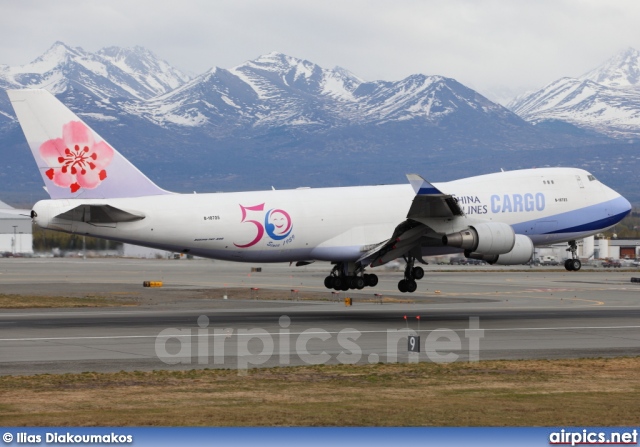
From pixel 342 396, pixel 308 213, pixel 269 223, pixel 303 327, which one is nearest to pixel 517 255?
pixel 308 213

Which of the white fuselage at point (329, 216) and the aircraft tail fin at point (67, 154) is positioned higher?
the aircraft tail fin at point (67, 154)

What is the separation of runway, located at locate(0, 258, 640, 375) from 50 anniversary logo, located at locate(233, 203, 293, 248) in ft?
12.9

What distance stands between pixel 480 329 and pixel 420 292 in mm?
32007

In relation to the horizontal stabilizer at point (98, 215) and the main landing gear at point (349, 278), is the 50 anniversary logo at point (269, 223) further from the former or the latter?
the horizontal stabilizer at point (98, 215)

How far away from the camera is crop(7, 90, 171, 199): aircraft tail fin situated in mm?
46812

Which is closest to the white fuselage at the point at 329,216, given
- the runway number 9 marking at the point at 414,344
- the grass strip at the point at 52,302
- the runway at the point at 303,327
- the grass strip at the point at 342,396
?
the runway at the point at 303,327

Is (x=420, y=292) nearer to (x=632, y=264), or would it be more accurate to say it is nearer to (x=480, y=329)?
(x=480, y=329)

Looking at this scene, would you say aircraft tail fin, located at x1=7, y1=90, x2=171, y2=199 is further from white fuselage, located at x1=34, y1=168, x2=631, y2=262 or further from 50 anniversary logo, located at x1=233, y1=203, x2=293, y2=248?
50 anniversary logo, located at x1=233, y1=203, x2=293, y2=248

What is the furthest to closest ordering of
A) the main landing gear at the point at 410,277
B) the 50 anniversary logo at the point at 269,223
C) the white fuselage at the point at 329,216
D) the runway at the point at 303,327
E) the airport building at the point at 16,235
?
the airport building at the point at 16,235 < the main landing gear at the point at 410,277 < the 50 anniversary logo at the point at 269,223 < the white fuselage at the point at 329,216 < the runway at the point at 303,327

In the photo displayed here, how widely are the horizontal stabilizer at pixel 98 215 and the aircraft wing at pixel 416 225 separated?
39.0 feet

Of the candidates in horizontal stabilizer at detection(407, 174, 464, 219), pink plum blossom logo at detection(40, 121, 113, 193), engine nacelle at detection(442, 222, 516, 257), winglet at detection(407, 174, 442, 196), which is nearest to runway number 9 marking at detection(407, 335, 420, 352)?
horizontal stabilizer at detection(407, 174, 464, 219)

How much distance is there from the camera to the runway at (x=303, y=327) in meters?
35.4

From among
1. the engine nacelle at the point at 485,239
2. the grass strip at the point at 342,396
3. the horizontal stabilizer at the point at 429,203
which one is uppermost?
the horizontal stabilizer at the point at 429,203

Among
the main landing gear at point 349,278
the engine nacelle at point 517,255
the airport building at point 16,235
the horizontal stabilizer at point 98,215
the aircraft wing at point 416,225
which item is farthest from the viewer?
the airport building at point 16,235
